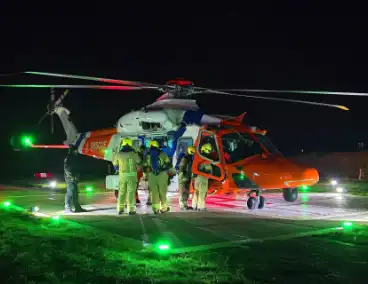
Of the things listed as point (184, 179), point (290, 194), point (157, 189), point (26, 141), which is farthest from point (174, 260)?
point (26, 141)

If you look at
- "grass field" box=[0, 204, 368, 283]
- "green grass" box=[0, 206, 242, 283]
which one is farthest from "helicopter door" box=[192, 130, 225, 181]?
"green grass" box=[0, 206, 242, 283]

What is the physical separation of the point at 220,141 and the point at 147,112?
2677 mm

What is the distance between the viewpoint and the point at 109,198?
15555 millimetres

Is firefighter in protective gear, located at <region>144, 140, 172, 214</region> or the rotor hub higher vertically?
the rotor hub

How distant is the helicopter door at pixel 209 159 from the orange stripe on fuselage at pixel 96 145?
3.80m

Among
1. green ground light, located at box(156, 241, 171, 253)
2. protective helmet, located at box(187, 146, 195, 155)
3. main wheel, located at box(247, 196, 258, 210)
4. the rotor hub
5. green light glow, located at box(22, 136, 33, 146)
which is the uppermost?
the rotor hub

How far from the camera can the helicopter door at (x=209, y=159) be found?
1239 cm

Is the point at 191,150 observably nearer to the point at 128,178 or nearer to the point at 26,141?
the point at 128,178

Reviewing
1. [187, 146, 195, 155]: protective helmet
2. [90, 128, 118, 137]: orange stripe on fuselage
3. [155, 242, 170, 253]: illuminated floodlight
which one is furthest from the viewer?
[90, 128, 118, 137]: orange stripe on fuselage

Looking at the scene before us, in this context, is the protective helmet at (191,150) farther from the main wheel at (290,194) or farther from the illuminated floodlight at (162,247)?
the illuminated floodlight at (162,247)

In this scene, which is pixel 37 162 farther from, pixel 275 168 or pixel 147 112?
pixel 275 168

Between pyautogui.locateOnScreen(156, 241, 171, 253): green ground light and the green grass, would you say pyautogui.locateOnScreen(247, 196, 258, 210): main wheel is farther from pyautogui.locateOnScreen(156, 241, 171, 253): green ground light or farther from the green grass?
pyautogui.locateOnScreen(156, 241, 171, 253): green ground light

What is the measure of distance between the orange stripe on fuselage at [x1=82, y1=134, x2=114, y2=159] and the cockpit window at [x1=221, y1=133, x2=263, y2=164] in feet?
14.9

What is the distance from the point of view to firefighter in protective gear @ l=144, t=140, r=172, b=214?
11.5 metres
